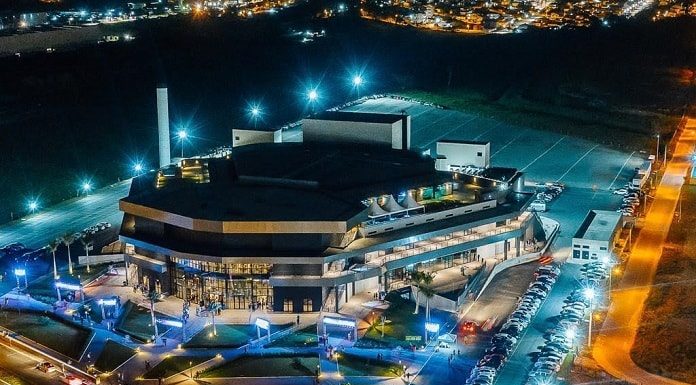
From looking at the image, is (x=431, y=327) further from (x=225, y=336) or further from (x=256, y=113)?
(x=256, y=113)

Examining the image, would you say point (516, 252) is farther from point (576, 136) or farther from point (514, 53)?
point (514, 53)

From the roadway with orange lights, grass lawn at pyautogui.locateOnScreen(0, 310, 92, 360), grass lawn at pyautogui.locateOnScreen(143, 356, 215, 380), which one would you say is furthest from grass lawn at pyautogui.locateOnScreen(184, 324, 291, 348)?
the roadway with orange lights

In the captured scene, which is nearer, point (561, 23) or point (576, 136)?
point (576, 136)

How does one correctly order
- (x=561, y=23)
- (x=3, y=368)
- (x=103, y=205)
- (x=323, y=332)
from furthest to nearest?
(x=561, y=23) → (x=103, y=205) → (x=323, y=332) → (x=3, y=368)

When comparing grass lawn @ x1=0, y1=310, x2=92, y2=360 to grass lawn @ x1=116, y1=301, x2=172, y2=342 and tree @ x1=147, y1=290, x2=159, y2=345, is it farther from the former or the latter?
tree @ x1=147, y1=290, x2=159, y2=345

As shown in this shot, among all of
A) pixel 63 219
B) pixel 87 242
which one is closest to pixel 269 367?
pixel 87 242

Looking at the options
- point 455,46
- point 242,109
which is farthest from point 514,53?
point 242,109
